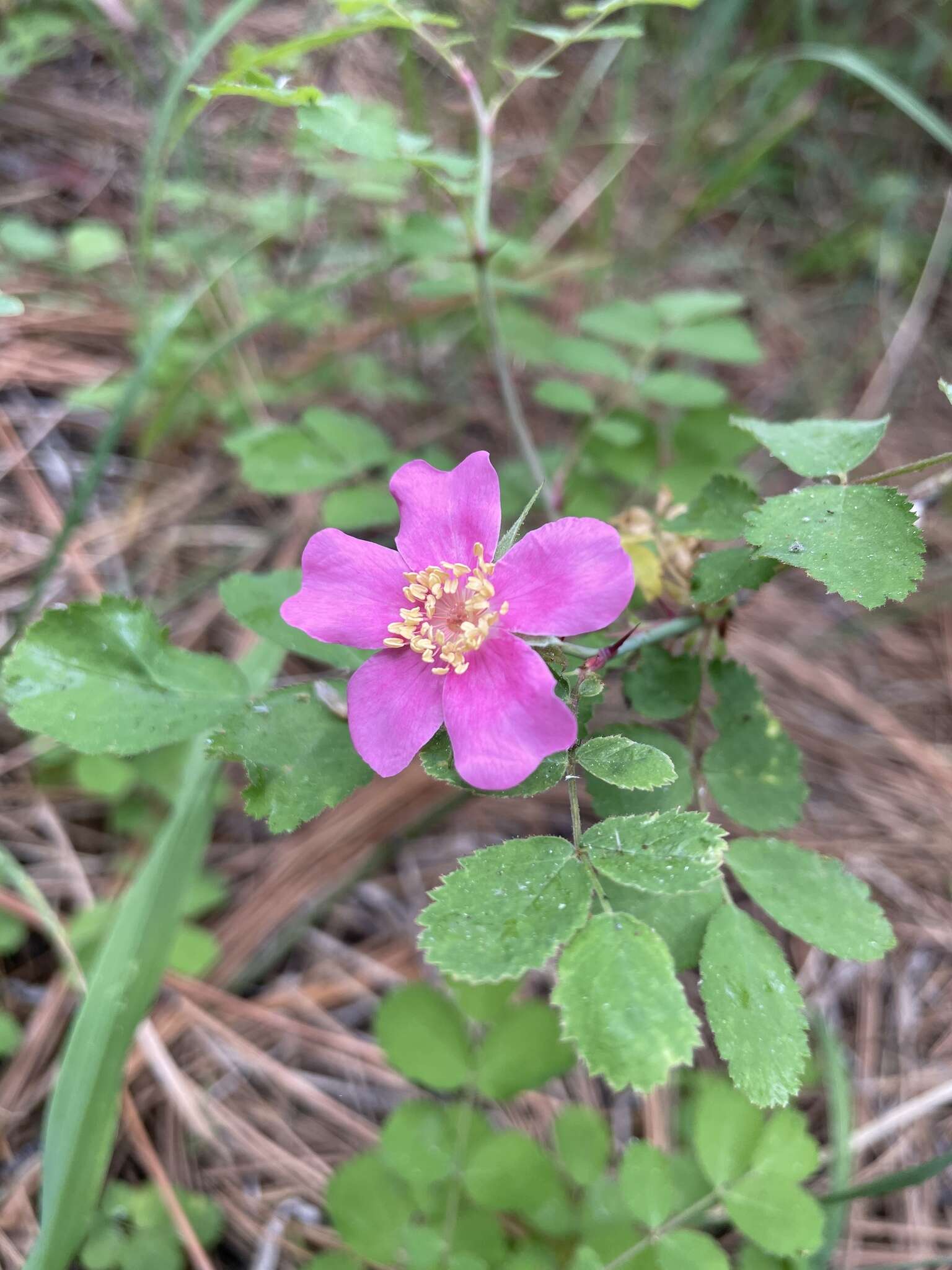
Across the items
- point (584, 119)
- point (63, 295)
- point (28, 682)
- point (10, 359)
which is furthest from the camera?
point (584, 119)

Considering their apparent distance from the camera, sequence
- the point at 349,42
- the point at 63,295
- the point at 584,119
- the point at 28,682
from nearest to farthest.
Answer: the point at 28,682
the point at 63,295
the point at 349,42
the point at 584,119

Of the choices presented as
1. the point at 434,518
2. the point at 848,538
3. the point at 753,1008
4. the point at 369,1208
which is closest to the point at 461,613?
the point at 434,518

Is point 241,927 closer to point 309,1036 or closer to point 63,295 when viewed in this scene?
point 309,1036

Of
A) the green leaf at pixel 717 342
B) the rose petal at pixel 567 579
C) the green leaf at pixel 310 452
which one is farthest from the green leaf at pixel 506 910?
the green leaf at pixel 717 342

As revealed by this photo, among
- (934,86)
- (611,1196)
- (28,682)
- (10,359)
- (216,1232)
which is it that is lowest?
(216,1232)

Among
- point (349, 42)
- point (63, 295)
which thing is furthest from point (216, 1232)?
point (349, 42)

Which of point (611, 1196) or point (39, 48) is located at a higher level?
point (39, 48)

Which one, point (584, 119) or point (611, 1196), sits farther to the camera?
point (584, 119)
